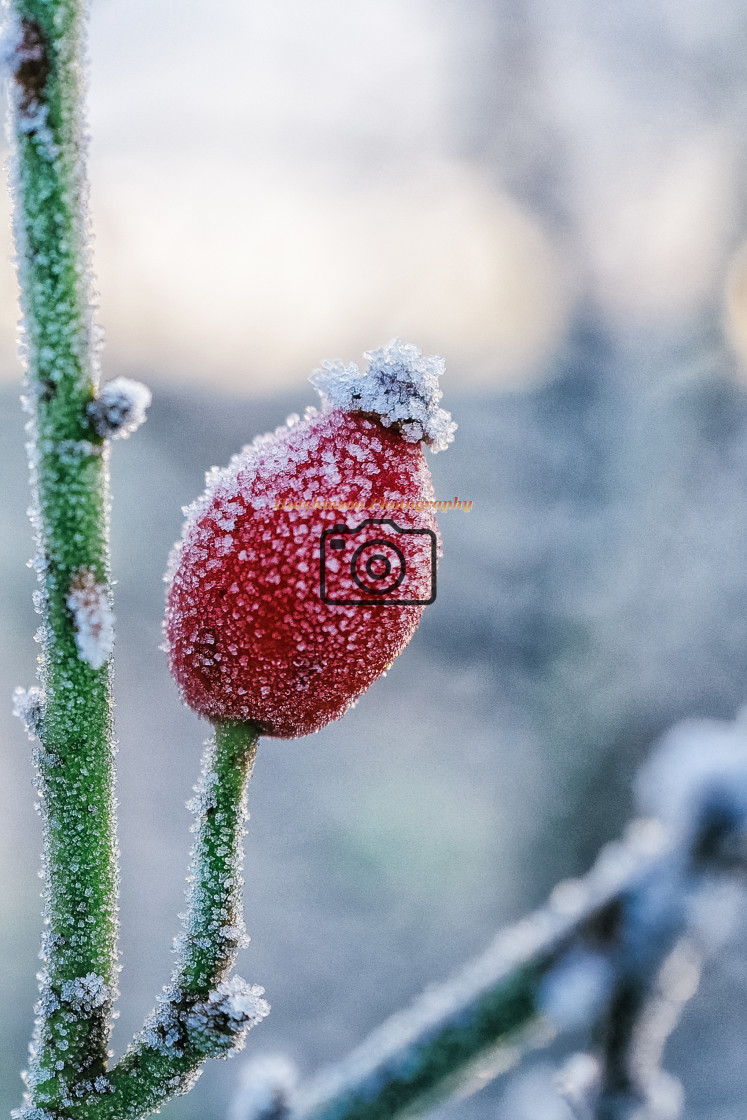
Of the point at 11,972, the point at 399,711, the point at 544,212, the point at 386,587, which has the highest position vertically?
the point at 544,212

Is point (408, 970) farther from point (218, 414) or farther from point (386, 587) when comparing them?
point (386, 587)

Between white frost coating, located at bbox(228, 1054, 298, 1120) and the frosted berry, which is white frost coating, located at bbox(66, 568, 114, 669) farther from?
white frost coating, located at bbox(228, 1054, 298, 1120)

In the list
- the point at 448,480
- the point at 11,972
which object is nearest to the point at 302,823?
the point at 11,972

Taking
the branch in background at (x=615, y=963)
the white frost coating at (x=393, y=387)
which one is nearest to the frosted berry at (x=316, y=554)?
the white frost coating at (x=393, y=387)

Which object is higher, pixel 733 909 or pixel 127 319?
pixel 127 319

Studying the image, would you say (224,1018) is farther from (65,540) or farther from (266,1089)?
(65,540)

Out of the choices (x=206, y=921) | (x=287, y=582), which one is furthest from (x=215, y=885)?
(x=287, y=582)
